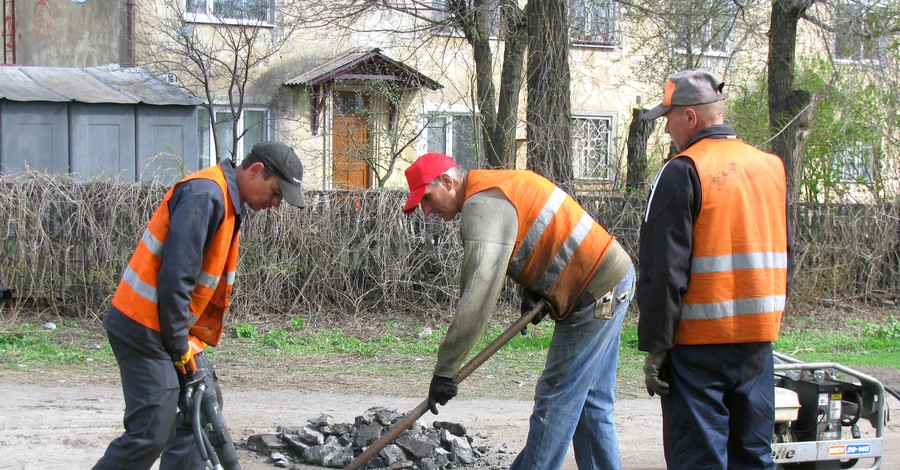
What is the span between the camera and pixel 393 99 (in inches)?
615

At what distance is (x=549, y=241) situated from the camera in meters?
4.29

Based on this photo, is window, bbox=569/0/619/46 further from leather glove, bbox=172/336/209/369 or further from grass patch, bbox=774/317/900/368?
leather glove, bbox=172/336/209/369

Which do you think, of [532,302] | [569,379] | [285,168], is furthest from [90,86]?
[569,379]

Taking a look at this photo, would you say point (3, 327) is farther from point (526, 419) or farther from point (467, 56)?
point (467, 56)

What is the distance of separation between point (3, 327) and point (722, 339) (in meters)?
8.01

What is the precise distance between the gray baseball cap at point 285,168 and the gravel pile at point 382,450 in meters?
1.71

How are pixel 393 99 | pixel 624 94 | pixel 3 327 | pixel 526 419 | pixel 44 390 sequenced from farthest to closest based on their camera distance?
1. pixel 624 94
2. pixel 393 99
3. pixel 3 327
4. pixel 44 390
5. pixel 526 419

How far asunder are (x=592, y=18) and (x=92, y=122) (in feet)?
27.3

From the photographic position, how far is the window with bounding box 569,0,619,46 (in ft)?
47.0

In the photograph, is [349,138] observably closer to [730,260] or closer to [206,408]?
[206,408]

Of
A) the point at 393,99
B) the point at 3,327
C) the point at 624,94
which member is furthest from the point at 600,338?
the point at 624,94

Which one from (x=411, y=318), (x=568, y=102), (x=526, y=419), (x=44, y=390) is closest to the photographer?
(x=526, y=419)

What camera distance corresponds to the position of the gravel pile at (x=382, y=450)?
5363mm

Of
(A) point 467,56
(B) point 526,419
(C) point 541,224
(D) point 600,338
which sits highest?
(A) point 467,56
